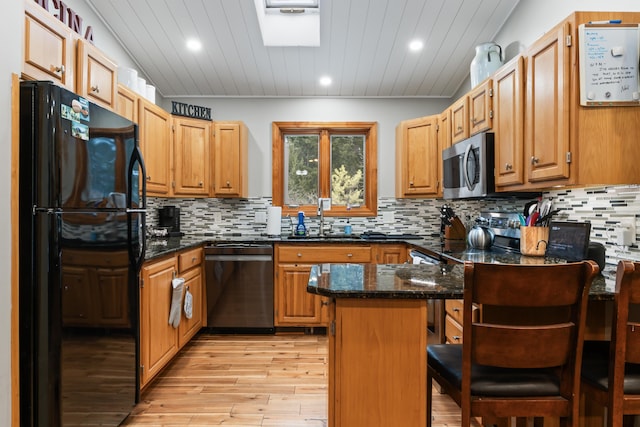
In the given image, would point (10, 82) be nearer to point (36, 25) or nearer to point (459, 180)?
point (36, 25)

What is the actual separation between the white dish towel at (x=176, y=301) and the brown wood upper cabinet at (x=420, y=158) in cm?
231

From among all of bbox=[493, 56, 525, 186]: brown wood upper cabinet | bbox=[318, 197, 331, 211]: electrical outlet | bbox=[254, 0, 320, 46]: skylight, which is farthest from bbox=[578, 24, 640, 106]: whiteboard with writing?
bbox=[318, 197, 331, 211]: electrical outlet

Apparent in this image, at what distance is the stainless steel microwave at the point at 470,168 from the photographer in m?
2.48

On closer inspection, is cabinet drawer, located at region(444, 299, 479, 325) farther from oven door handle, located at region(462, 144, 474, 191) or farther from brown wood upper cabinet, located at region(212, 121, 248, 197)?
brown wood upper cabinet, located at region(212, 121, 248, 197)

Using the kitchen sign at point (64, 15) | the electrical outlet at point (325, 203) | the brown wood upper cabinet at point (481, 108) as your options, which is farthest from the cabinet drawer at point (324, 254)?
the kitchen sign at point (64, 15)

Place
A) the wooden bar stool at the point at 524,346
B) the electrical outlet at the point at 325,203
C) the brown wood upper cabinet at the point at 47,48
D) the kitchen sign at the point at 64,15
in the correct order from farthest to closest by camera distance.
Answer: the electrical outlet at the point at 325,203
the kitchen sign at the point at 64,15
the brown wood upper cabinet at the point at 47,48
the wooden bar stool at the point at 524,346

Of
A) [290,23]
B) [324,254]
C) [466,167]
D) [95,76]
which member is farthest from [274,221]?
[95,76]

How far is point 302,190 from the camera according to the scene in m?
4.17

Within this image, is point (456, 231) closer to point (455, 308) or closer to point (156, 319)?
point (455, 308)

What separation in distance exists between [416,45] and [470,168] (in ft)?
3.90

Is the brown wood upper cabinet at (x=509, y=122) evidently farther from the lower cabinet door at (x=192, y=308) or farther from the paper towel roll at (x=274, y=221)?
the lower cabinet door at (x=192, y=308)

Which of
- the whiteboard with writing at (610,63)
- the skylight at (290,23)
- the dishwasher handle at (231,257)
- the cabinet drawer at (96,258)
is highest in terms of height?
the skylight at (290,23)

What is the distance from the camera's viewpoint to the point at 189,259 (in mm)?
3008

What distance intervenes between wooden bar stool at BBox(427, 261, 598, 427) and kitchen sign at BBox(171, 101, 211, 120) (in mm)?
3276
